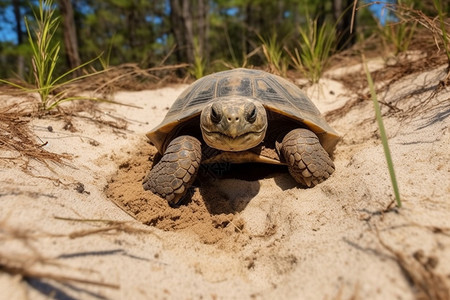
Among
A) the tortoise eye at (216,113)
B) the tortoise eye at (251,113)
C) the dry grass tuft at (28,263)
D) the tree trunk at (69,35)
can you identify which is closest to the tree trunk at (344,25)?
the tortoise eye at (251,113)

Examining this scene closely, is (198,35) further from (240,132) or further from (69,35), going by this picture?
(240,132)

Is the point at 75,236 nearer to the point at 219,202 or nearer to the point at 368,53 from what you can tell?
the point at 219,202

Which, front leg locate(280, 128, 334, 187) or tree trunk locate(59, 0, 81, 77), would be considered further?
tree trunk locate(59, 0, 81, 77)

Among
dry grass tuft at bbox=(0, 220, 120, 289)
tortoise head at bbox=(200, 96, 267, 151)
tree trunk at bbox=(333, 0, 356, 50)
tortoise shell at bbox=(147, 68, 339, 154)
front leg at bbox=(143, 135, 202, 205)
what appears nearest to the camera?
dry grass tuft at bbox=(0, 220, 120, 289)

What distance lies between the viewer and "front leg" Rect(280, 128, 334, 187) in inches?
78.2

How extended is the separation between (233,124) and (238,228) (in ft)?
2.12

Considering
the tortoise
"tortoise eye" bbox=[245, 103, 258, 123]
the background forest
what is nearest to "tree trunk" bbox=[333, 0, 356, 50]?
the background forest

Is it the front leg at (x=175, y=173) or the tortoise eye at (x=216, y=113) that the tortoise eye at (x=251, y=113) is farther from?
the front leg at (x=175, y=173)

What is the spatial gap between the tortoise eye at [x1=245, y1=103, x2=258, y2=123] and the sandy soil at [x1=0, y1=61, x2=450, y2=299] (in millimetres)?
585

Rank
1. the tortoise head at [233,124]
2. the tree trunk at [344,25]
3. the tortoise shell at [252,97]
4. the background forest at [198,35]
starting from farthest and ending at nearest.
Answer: the tree trunk at [344,25] → the background forest at [198,35] → the tortoise shell at [252,97] → the tortoise head at [233,124]

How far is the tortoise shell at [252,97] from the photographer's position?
2254mm

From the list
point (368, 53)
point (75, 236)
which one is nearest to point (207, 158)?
point (75, 236)

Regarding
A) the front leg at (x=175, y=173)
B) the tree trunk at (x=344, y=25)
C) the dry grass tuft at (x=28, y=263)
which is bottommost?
the front leg at (x=175, y=173)

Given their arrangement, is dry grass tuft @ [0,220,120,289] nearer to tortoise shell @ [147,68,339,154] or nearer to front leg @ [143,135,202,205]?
front leg @ [143,135,202,205]
